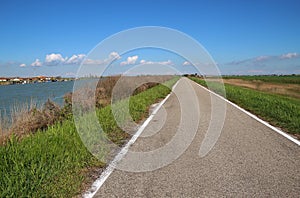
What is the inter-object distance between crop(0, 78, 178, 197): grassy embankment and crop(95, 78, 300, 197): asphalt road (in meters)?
0.55

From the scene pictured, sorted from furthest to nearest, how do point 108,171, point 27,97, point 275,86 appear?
point 275,86 → point 27,97 → point 108,171

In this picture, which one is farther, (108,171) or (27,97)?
(27,97)

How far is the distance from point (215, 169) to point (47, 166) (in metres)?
2.88

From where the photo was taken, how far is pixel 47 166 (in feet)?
16.1

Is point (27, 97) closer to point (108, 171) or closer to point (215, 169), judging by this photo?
point (108, 171)

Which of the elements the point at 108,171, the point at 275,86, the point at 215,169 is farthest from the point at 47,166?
the point at 275,86

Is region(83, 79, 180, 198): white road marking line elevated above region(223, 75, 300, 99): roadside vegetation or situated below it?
above

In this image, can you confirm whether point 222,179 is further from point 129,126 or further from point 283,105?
point 283,105

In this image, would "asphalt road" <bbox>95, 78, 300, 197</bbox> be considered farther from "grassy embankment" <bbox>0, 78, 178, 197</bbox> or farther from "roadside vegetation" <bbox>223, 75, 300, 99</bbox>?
"roadside vegetation" <bbox>223, 75, 300, 99</bbox>

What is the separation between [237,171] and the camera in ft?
17.2

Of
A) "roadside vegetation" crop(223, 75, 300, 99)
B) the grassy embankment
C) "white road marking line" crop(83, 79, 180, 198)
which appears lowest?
"roadside vegetation" crop(223, 75, 300, 99)

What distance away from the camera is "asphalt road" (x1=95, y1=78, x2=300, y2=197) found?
4.37 m

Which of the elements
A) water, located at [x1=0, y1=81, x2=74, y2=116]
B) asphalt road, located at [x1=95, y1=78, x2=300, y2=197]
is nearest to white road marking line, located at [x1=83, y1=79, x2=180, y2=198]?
asphalt road, located at [x1=95, y1=78, x2=300, y2=197]

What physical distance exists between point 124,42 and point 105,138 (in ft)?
8.79
